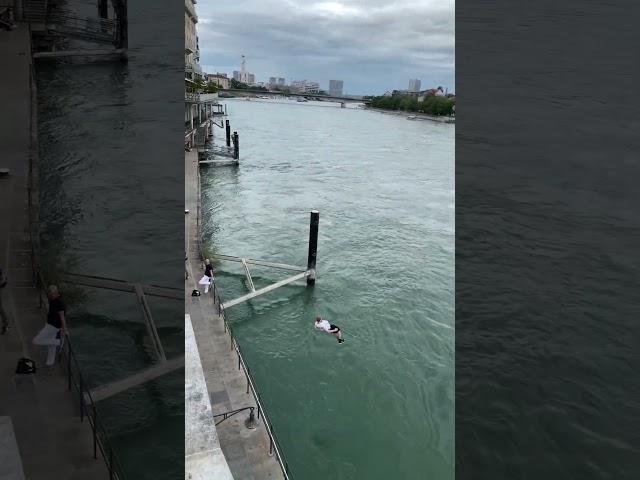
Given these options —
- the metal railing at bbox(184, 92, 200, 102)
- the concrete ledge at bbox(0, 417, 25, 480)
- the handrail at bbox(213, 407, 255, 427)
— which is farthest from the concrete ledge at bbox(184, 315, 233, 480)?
the metal railing at bbox(184, 92, 200, 102)

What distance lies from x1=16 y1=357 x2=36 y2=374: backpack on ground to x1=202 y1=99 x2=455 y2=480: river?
→ 21.5 feet

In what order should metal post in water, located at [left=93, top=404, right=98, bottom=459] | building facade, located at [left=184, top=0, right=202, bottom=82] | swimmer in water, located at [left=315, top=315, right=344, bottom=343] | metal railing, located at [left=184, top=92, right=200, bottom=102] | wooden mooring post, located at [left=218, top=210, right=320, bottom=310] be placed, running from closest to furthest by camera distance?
metal post in water, located at [left=93, top=404, right=98, bottom=459]
building facade, located at [left=184, top=0, right=202, bottom=82]
swimmer in water, located at [left=315, top=315, right=344, bottom=343]
wooden mooring post, located at [left=218, top=210, right=320, bottom=310]
metal railing, located at [left=184, top=92, right=200, bottom=102]

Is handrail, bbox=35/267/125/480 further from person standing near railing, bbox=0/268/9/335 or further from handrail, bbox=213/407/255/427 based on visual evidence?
handrail, bbox=213/407/255/427

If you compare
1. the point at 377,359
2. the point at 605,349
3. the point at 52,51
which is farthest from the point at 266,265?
the point at 52,51

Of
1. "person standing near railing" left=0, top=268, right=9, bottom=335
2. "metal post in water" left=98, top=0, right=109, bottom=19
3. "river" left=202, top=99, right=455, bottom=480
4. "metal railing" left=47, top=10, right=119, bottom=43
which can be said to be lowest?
"river" left=202, top=99, right=455, bottom=480

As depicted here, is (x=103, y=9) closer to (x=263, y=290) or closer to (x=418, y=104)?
(x=263, y=290)

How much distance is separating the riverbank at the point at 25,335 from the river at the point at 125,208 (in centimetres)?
7

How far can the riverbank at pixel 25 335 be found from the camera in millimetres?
1847

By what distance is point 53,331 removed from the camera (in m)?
2.02

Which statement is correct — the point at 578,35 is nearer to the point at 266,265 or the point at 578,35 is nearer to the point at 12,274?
the point at 266,265

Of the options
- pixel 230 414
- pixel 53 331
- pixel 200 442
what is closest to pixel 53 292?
pixel 53 331

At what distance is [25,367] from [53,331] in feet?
0.53

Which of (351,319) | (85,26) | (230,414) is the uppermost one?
(85,26)

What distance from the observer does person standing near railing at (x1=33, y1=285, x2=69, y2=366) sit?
2010 millimetres
